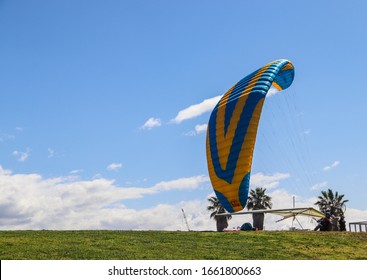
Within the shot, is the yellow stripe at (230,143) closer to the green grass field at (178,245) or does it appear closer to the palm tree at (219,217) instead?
the green grass field at (178,245)

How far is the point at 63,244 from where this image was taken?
69.6ft

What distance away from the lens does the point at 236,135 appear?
1158 inches

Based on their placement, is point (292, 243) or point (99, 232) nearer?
point (292, 243)

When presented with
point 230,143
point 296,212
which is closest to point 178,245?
point 230,143

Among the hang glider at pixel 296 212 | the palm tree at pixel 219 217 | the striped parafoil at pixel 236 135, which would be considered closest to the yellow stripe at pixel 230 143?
the striped parafoil at pixel 236 135

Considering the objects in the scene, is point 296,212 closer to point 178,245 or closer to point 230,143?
point 230,143

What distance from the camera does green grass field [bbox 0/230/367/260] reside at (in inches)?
757

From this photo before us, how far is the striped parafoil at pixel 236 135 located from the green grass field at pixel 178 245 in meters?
3.56

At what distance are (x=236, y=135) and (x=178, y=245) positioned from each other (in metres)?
9.59

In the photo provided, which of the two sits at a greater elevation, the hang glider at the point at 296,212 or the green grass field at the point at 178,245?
the hang glider at the point at 296,212

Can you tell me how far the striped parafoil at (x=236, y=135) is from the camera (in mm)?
28672

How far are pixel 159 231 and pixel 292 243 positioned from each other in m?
7.58
